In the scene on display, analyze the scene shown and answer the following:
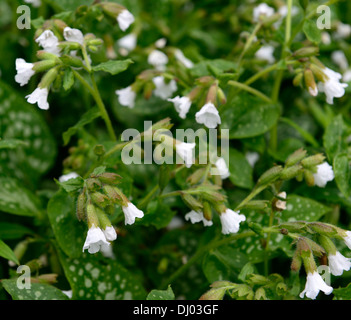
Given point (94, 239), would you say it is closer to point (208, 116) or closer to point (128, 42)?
point (208, 116)

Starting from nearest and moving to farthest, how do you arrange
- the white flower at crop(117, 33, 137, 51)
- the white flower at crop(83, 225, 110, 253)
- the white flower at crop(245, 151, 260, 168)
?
1. the white flower at crop(83, 225, 110, 253)
2. the white flower at crop(245, 151, 260, 168)
3. the white flower at crop(117, 33, 137, 51)

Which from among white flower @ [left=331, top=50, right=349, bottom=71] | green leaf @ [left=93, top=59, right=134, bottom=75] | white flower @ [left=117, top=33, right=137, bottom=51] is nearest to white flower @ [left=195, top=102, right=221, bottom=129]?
green leaf @ [left=93, top=59, right=134, bottom=75]

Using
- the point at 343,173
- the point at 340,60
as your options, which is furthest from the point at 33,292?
the point at 340,60

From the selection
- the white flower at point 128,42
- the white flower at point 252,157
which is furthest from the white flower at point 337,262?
the white flower at point 128,42

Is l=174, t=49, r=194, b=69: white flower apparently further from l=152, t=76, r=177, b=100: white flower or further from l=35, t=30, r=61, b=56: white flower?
l=35, t=30, r=61, b=56: white flower

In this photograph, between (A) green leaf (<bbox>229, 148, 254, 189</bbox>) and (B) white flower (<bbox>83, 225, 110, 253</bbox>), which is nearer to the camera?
(B) white flower (<bbox>83, 225, 110, 253</bbox>)

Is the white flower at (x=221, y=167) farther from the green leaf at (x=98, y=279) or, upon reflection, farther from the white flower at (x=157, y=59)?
the white flower at (x=157, y=59)

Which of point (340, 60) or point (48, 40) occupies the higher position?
point (48, 40)
